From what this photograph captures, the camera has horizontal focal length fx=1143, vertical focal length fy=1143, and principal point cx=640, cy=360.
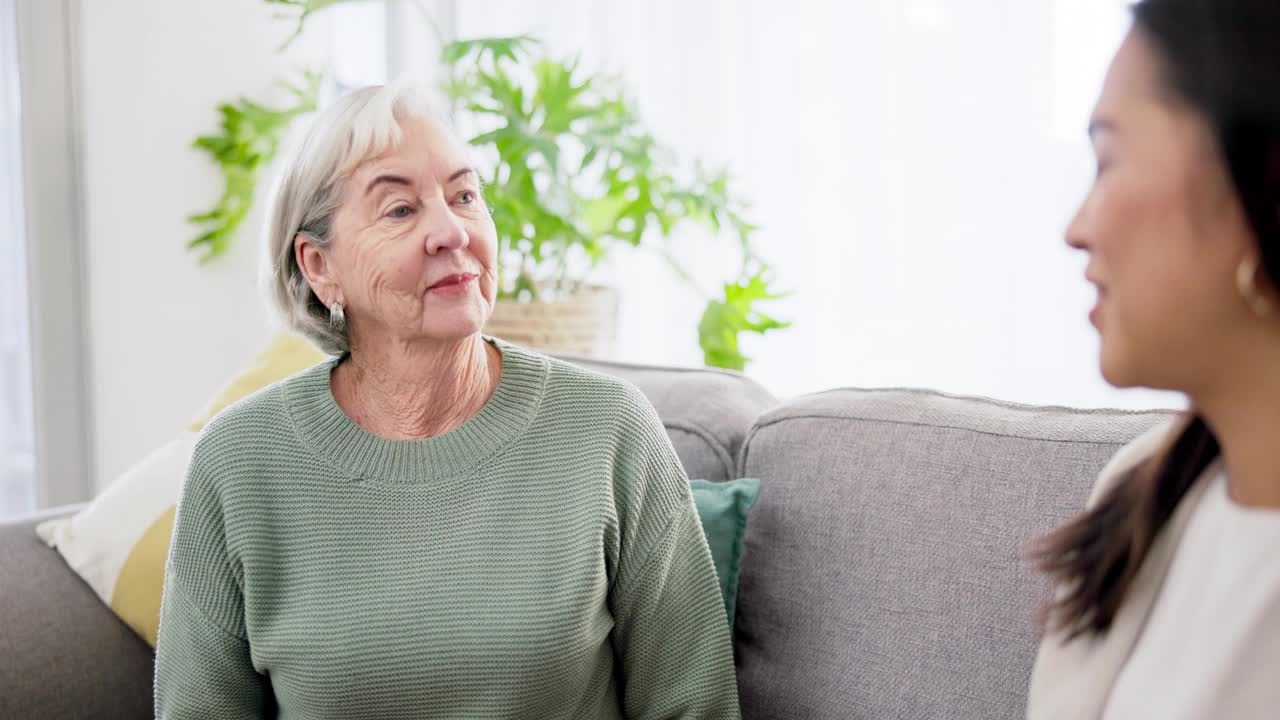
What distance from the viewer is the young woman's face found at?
593 millimetres

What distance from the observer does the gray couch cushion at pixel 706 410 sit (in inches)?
59.8

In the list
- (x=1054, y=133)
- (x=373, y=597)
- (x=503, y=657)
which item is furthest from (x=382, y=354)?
(x=1054, y=133)

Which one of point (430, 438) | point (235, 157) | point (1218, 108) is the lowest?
point (430, 438)

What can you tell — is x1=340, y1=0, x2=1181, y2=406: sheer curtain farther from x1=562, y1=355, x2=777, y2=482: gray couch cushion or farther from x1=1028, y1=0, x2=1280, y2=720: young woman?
x1=1028, y1=0, x2=1280, y2=720: young woman

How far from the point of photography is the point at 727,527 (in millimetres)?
1357

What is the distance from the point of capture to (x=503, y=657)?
1.21 m

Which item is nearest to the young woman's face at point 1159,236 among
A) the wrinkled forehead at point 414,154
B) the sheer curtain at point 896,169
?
the wrinkled forehead at point 414,154

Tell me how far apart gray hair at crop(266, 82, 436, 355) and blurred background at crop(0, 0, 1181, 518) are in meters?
1.04

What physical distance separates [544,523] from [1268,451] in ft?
2.55

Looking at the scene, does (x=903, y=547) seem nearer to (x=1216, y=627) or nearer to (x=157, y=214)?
(x=1216, y=627)

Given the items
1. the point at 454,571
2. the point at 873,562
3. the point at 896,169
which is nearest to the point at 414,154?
the point at 454,571

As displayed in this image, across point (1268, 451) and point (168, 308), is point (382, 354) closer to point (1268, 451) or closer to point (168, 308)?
point (1268, 451)

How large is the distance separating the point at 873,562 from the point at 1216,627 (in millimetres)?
620

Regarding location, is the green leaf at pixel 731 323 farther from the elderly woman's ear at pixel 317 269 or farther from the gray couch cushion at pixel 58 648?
the gray couch cushion at pixel 58 648
